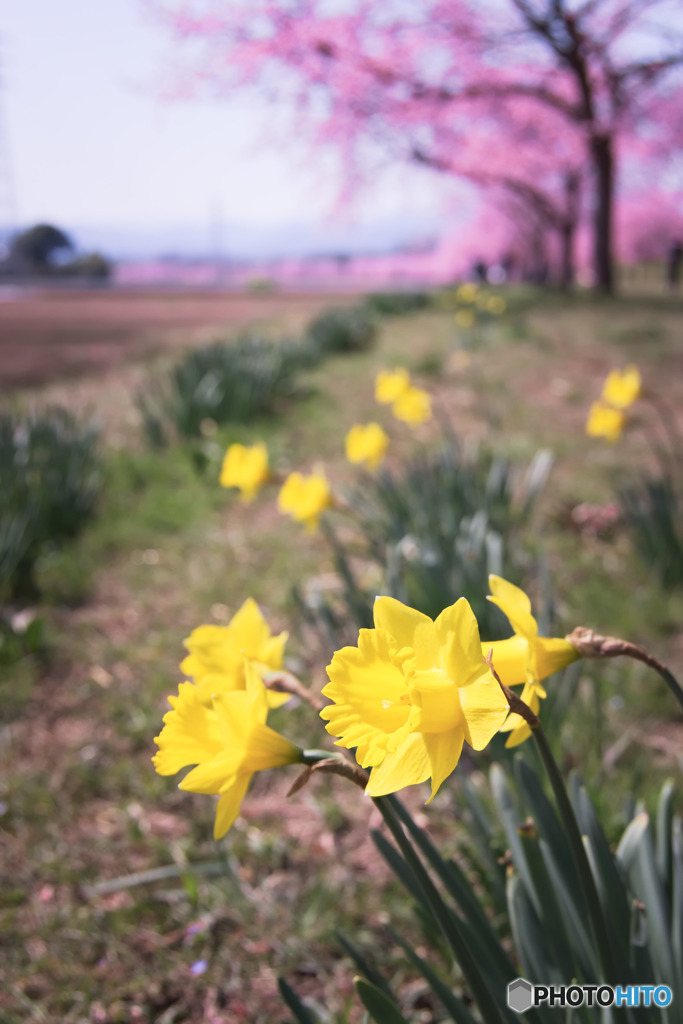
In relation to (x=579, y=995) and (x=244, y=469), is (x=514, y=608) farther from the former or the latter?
(x=244, y=469)

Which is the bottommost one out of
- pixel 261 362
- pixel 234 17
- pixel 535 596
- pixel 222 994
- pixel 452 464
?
pixel 222 994

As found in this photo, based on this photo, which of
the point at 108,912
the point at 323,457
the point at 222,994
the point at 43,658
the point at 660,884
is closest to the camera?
the point at 660,884

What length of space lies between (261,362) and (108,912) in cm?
414

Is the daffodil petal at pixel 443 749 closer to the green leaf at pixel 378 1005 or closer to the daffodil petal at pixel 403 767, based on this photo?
the daffodil petal at pixel 403 767

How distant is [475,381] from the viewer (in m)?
5.96

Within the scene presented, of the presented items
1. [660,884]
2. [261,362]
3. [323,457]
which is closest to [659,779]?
[660,884]

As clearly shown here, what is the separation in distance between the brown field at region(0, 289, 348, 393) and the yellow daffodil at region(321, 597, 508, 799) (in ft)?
25.6

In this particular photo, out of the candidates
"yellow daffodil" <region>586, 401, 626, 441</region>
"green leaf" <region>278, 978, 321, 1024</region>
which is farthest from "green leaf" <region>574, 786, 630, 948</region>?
"yellow daffodil" <region>586, 401, 626, 441</region>

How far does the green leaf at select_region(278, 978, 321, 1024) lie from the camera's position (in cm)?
78

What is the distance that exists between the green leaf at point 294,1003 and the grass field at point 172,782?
0.97 ft

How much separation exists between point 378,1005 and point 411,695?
396 millimetres

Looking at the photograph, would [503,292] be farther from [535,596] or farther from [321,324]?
[535,596]

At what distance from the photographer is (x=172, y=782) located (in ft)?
5.91

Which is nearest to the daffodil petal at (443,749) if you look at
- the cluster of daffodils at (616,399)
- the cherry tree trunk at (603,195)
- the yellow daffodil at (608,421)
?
the cluster of daffodils at (616,399)
